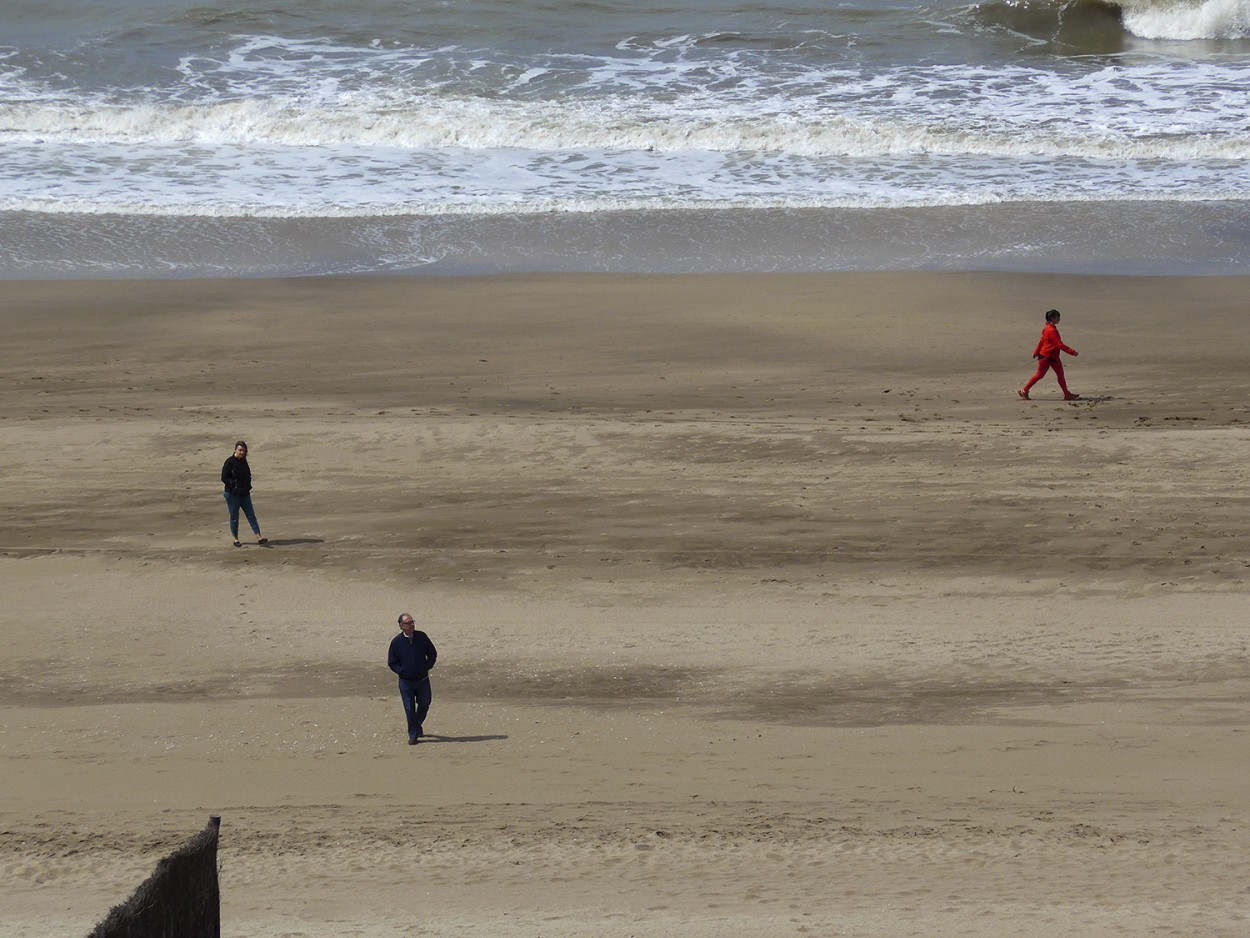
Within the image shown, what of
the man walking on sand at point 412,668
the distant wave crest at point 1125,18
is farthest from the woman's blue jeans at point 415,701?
the distant wave crest at point 1125,18

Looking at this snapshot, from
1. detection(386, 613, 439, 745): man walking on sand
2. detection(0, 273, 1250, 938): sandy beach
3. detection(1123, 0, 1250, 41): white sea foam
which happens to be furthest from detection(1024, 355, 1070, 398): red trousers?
detection(1123, 0, 1250, 41): white sea foam

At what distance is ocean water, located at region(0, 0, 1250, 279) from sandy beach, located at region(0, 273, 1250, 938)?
2.61 m

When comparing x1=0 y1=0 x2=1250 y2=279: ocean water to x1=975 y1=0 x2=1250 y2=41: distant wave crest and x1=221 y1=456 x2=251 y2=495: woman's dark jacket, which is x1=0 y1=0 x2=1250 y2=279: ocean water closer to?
x1=975 y1=0 x2=1250 y2=41: distant wave crest

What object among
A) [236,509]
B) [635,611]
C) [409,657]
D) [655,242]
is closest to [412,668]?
[409,657]

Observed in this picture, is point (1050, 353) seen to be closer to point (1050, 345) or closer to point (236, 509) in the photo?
point (1050, 345)

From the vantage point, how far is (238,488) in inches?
485

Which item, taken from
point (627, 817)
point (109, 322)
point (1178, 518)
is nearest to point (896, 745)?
point (627, 817)

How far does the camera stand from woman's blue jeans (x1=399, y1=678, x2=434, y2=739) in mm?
9656

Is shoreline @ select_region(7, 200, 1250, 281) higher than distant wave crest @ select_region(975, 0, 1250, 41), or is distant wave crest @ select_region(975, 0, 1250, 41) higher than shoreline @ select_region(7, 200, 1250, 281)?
distant wave crest @ select_region(975, 0, 1250, 41)

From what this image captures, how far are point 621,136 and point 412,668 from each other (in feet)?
61.3

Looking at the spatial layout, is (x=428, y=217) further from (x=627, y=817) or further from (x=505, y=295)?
(x=627, y=817)

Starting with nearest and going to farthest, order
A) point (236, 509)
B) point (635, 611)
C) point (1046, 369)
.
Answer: point (635, 611)
point (236, 509)
point (1046, 369)

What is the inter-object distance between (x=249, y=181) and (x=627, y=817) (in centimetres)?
1811

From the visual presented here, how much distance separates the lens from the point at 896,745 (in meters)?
9.59
